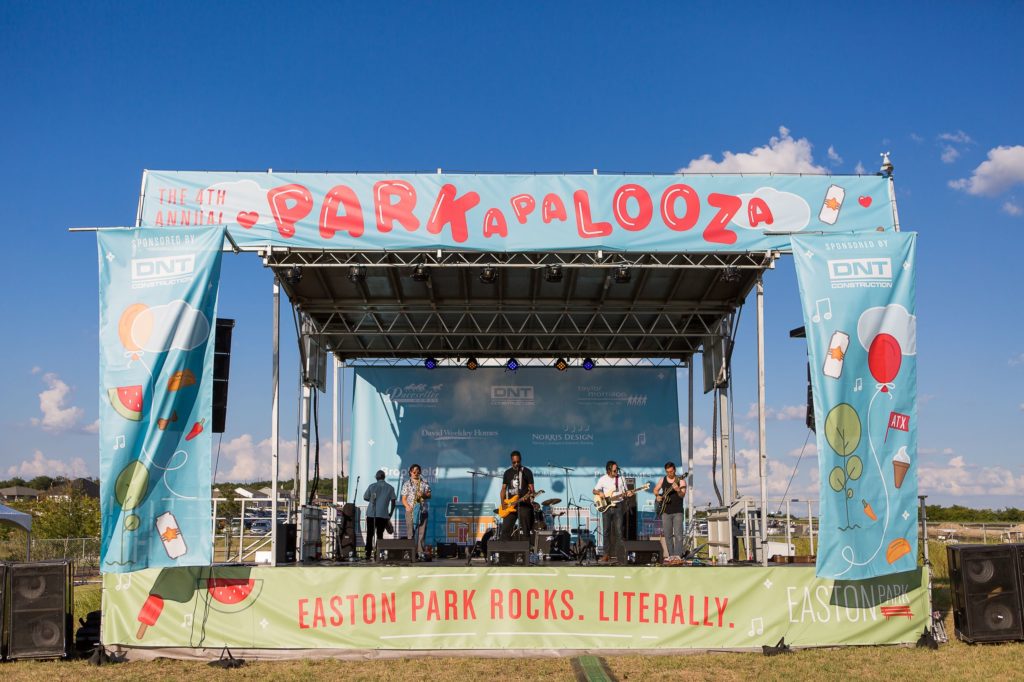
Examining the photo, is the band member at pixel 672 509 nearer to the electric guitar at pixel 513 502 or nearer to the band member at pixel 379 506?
the electric guitar at pixel 513 502

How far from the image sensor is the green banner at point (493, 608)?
8445 millimetres

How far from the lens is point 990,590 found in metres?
8.47

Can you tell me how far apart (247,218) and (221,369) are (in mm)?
1832

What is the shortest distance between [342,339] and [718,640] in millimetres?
8910

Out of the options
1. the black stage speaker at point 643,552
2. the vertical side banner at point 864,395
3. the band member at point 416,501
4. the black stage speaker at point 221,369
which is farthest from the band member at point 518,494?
the vertical side banner at point 864,395

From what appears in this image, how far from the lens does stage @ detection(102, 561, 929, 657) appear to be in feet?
27.7

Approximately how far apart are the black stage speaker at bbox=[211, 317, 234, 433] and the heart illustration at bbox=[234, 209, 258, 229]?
1.17 metres

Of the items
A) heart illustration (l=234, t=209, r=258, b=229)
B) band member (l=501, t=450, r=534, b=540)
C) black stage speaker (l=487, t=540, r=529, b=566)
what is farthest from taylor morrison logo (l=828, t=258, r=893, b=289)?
heart illustration (l=234, t=209, r=258, b=229)

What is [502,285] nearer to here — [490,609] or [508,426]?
[508,426]

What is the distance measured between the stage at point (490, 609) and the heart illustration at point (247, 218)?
3961mm

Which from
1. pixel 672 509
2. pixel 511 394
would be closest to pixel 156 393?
pixel 672 509

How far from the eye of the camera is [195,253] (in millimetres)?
8656

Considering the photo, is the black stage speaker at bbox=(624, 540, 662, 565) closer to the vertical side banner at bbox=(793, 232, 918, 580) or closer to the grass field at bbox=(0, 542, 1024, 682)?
the grass field at bbox=(0, 542, 1024, 682)

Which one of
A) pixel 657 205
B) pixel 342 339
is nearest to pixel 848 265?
pixel 657 205
